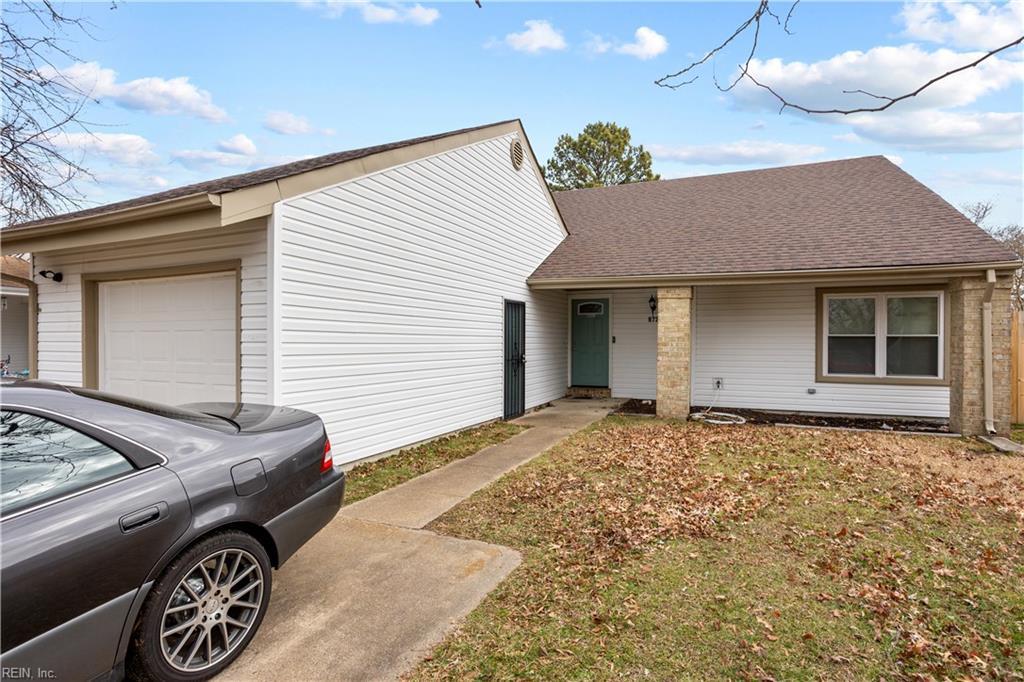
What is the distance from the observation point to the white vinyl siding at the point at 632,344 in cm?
1220

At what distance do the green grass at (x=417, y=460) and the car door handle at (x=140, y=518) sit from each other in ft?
9.74

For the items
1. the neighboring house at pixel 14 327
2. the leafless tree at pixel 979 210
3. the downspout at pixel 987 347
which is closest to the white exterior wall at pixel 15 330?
the neighboring house at pixel 14 327

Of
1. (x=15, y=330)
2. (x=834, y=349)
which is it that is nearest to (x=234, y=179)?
(x=834, y=349)

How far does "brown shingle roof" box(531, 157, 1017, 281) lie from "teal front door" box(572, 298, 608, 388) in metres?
1.56

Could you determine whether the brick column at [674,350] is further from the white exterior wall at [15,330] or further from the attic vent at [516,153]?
the white exterior wall at [15,330]

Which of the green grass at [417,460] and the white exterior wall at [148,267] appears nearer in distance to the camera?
the white exterior wall at [148,267]

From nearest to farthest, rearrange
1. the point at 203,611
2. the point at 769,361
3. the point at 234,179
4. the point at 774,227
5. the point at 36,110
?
the point at 203,611 → the point at 36,110 → the point at 234,179 → the point at 774,227 → the point at 769,361

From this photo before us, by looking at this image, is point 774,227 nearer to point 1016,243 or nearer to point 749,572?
point 749,572

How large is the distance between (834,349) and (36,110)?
12906 mm

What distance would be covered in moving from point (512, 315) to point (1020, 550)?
772cm

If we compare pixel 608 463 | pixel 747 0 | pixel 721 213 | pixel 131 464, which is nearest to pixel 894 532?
pixel 608 463

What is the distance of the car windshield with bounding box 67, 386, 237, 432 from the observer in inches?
101

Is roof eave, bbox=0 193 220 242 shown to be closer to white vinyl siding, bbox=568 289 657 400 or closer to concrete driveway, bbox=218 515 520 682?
concrete driveway, bbox=218 515 520 682

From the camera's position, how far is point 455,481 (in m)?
5.81
